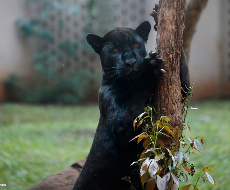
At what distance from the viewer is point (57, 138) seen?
5.61 m

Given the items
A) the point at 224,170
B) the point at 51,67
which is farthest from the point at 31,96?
the point at 224,170

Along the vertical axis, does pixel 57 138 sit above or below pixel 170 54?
below

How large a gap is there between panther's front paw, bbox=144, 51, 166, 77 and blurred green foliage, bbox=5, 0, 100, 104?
285 inches

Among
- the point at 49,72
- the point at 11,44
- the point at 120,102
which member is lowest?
the point at 49,72

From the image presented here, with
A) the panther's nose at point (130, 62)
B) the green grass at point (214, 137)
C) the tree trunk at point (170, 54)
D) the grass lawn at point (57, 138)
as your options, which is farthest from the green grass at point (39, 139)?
the tree trunk at point (170, 54)

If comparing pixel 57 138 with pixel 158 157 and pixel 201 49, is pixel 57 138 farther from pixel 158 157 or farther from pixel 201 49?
pixel 201 49

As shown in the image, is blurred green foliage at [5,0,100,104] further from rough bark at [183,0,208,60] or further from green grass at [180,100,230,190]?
rough bark at [183,0,208,60]

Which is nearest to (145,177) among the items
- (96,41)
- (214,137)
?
(96,41)

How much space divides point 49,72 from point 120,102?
7323 mm

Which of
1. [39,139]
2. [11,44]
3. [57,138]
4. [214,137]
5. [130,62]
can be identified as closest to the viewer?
[130,62]

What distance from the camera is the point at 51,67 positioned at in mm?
9125

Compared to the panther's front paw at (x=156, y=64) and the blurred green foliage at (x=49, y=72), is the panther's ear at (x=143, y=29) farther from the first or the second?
the blurred green foliage at (x=49, y=72)

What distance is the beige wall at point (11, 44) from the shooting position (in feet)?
28.0

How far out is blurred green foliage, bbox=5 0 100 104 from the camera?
28.5 feet
